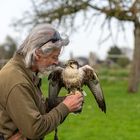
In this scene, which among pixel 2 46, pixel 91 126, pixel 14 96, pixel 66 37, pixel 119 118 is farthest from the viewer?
pixel 2 46

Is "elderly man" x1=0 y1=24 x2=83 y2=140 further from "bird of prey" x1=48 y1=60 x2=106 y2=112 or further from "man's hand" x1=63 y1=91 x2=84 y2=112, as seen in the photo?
"bird of prey" x1=48 y1=60 x2=106 y2=112

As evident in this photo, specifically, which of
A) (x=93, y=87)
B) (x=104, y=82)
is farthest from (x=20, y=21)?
(x=93, y=87)

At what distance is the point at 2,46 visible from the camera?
144ft

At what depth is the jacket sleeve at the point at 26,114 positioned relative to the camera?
3.76 m

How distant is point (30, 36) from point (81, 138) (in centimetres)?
600

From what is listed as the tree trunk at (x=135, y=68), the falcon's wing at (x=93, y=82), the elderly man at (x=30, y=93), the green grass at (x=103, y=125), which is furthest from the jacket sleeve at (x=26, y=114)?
the tree trunk at (x=135, y=68)

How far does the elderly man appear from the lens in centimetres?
378

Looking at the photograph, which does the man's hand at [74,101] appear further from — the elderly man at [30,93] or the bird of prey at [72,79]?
the bird of prey at [72,79]

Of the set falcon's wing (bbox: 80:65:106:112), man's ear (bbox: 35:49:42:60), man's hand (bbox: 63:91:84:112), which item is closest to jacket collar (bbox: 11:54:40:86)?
man's ear (bbox: 35:49:42:60)

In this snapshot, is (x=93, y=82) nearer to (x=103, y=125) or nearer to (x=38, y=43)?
(x=38, y=43)

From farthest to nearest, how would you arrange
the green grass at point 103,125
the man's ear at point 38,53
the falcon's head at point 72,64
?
1. the green grass at point 103,125
2. the falcon's head at point 72,64
3. the man's ear at point 38,53

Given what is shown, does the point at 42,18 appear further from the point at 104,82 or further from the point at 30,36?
the point at 30,36

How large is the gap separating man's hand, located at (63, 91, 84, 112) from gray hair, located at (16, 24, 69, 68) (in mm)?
372

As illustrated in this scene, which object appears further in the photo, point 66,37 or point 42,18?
point 42,18
